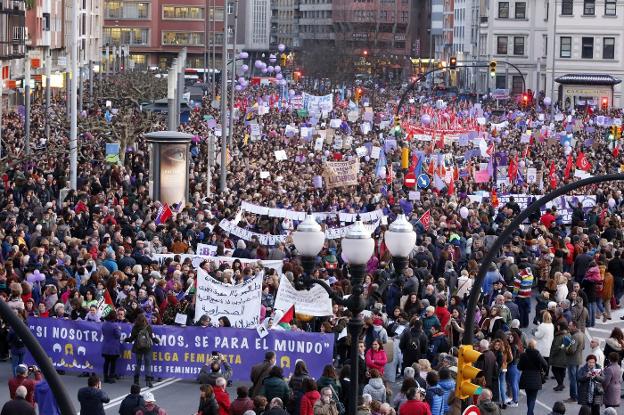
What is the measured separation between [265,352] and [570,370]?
4.31m

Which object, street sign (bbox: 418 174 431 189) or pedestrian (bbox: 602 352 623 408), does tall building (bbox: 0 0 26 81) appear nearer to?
street sign (bbox: 418 174 431 189)

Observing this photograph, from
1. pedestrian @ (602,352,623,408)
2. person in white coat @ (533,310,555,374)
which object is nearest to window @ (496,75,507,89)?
person in white coat @ (533,310,555,374)

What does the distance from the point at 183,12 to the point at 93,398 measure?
139497 millimetres

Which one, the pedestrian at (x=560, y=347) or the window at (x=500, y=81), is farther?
the window at (x=500, y=81)

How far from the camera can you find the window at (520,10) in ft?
402

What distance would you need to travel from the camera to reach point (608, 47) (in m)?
113

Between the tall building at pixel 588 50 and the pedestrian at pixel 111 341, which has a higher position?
the tall building at pixel 588 50

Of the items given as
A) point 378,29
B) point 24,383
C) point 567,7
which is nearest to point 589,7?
point 567,7

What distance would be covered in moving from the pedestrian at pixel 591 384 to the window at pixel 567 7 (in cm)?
9058

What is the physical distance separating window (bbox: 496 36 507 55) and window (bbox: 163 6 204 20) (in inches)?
1604

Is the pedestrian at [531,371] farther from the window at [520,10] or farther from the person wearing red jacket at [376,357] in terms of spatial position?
the window at [520,10]

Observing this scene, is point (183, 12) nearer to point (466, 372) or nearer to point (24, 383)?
point (24, 383)

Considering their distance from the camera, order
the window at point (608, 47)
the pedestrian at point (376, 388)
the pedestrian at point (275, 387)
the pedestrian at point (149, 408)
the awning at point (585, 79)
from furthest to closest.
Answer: the window at point (608, 47), the awning at point (585, 79), the pedestrian at point (275, 387), the pedestrian at point (376, 388), the pedestrian at point (149, 408)

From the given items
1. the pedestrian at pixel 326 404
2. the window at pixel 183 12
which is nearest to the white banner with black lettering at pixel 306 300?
the pedestrian at pixel 326 404
